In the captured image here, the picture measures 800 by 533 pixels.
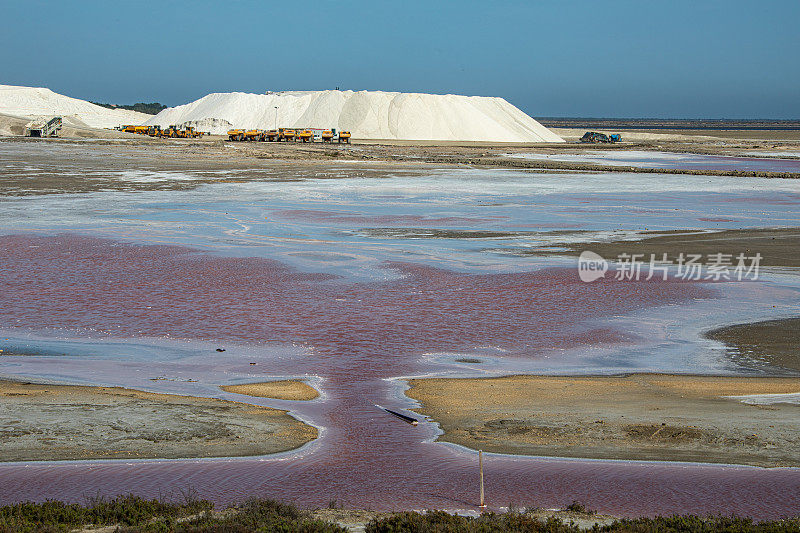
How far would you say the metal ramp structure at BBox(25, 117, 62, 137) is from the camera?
78062 millimetres

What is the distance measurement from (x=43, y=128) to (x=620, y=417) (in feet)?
255

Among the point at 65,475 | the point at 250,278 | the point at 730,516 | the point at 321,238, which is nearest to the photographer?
the point at 730,516

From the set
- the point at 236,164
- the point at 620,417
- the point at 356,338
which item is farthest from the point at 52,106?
the point at 620,417

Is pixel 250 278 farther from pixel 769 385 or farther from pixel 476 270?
pixel 769 385

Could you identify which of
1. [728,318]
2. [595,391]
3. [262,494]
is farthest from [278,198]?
[262,494]

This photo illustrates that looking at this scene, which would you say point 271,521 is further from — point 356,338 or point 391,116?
point 391,116

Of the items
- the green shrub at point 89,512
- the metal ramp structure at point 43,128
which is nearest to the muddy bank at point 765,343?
the green shrub at point 89,512

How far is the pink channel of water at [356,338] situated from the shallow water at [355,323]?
0.03 meters

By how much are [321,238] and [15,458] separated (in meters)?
15.3

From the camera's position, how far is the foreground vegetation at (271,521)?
614 centimetres

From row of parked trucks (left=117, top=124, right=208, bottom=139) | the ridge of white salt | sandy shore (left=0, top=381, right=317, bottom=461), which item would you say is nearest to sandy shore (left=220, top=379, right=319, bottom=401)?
sandy shore (left=0, top=381, right=317, bottom=461)

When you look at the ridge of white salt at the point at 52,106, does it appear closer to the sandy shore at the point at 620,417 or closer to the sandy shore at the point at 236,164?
the sandy shore at the point at 236,164

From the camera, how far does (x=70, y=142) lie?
233 feet

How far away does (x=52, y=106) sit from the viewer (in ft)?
463
